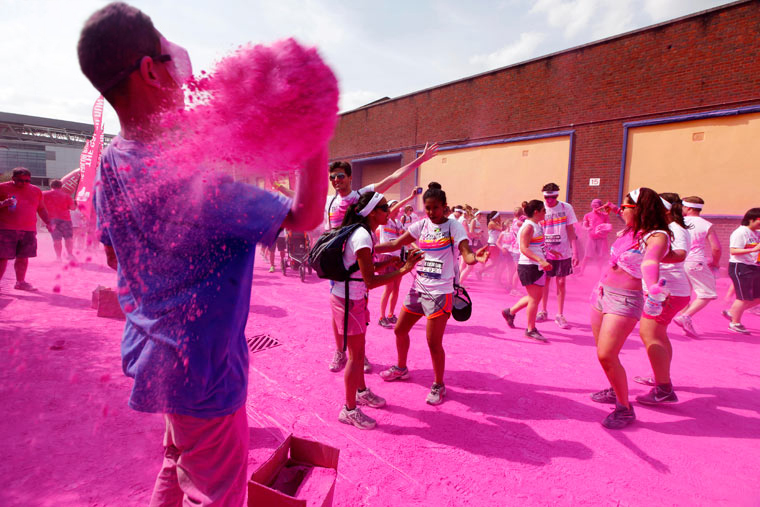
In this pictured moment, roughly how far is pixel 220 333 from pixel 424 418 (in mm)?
2683

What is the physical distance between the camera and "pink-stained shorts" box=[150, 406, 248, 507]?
1.19 meters

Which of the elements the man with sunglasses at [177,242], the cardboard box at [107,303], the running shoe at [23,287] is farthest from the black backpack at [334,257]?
the running shoe at [23,287]

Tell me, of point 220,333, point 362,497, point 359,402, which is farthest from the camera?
point 359,402

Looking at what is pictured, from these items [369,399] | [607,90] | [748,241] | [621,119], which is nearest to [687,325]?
[748,241]

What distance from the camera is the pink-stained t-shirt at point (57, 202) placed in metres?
8.67

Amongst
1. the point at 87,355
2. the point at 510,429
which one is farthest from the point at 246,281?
the point at 87,355

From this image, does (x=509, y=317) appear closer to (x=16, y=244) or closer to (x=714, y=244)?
(x=714, y=244)

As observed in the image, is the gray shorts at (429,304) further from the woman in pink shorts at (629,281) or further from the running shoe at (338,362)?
the woman in pink shorts at (629,281)

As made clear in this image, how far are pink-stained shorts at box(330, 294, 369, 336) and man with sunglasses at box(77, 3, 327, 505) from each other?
191 centimetres

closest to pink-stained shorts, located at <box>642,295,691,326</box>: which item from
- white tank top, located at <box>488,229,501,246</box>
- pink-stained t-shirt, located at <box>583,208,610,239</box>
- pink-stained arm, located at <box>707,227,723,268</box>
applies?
pink-stained arm, located at <box>707,227,723,268</box>

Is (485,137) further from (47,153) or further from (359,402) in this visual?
(47,153)

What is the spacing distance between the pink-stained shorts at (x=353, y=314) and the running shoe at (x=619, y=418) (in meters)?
2.22

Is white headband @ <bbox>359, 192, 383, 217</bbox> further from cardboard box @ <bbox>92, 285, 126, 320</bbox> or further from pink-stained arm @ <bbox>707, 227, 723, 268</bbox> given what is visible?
pink-stained arm @ <bbox>707, 227, 723, 268</bbox>

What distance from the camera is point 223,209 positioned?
0.97 metres
